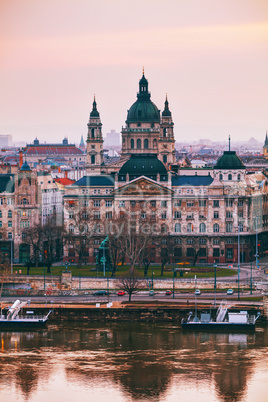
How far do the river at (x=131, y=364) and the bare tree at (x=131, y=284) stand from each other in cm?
800

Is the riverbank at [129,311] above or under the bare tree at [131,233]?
under

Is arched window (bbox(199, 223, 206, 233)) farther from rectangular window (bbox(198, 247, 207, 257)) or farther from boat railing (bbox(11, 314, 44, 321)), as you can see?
boat railing (bbox(11, 314, 44, 321))

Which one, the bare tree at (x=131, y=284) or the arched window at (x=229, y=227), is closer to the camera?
the bare tree at (x=131, y=284)

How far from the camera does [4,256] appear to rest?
163 metres

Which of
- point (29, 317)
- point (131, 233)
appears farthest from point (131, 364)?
point (131, 233)

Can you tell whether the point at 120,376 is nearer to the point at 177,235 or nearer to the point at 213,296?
the point at 213,296

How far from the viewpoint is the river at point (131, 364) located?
102m

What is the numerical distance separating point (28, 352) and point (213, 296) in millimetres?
25423

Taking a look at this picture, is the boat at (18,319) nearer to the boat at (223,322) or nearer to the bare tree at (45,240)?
the boat at (223,322)

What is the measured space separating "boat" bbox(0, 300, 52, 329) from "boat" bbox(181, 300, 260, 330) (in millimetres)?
13243

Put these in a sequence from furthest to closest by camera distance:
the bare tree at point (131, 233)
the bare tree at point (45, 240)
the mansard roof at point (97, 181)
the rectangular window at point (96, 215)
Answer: the mansard roof at point (97, 181)
the rectangular window at point (96, 215)
the bare tree at point (45, 240)
the bare tree at point (131, 233)

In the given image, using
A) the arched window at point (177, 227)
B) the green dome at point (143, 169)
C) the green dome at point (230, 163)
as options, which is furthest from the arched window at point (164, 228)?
the green dome at point (230, 163)

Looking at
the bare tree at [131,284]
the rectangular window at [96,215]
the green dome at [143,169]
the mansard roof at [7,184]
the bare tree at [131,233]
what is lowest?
the bare tree at [131,284]

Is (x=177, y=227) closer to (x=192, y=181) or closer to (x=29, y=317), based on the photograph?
(x=192, y=181)
